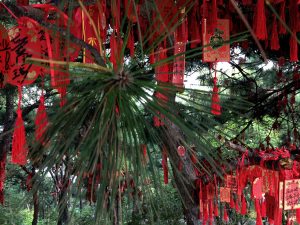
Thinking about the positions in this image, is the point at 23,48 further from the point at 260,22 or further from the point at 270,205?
the point at 270,205

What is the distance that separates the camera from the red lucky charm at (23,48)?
106 cm

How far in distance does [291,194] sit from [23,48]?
1.47 meters

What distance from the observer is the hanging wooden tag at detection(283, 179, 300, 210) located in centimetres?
188

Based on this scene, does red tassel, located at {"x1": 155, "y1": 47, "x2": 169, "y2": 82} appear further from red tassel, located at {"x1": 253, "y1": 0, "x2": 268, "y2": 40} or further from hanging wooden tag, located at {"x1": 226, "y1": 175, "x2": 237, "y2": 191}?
hanging wooden tag, located at {"x1": 226, "y1": 175, "x2": 237, "y2": 191}

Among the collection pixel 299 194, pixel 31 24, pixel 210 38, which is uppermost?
pixel 210 38

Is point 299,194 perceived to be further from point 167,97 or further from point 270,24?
point 167,97

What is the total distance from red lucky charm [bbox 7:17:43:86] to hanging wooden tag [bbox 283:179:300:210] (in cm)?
135

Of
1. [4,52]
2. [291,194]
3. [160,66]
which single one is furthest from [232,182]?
[160,66]

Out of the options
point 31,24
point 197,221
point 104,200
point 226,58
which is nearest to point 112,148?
point 104,200

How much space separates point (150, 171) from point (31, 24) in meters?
0.77

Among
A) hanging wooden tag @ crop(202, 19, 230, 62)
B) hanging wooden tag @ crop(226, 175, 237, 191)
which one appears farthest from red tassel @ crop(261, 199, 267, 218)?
hanging wooden tag @ crop(202, 19, 230, 62)

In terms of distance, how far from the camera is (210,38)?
1.63 meters

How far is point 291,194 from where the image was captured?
190cm

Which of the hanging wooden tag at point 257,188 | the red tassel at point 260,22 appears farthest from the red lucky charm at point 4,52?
the hanging wooden tag at point 257,188
